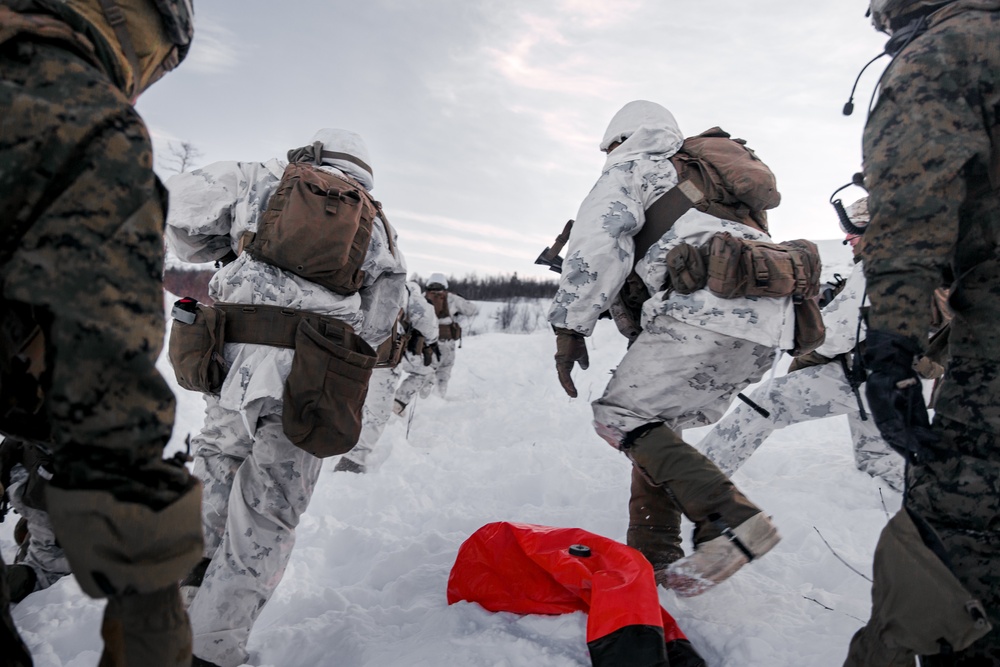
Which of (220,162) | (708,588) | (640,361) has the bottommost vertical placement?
(708,588)

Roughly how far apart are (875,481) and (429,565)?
10.2ft

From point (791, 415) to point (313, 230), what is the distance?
9.86ft

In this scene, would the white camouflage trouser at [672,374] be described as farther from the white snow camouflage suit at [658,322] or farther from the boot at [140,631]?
the boot at [140,631]

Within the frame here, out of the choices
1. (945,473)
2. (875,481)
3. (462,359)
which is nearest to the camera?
(945,473)

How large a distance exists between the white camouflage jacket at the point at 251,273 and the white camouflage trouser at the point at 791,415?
6.84ft

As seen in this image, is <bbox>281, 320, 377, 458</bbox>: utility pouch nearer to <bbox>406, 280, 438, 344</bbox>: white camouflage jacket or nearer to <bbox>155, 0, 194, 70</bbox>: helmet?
<bbox>155, 0, 194, 70</bbox>: helmet

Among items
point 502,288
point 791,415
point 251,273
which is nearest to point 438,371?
point 791,415

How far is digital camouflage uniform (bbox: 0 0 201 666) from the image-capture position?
0.85 meters

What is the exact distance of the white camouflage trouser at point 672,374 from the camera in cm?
247

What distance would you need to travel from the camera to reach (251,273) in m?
2.25

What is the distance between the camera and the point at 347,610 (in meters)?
2.40

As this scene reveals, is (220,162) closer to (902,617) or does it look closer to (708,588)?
(708,588)

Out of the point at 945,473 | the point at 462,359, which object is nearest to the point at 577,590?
the point at 945,473

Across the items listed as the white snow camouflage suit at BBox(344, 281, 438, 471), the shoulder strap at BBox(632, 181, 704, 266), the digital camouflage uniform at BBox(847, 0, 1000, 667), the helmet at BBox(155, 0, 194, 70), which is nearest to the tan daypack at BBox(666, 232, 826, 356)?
the shoulder strap at BBox(632, 181, 704, 266)
